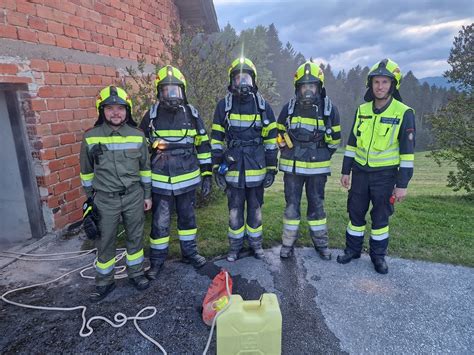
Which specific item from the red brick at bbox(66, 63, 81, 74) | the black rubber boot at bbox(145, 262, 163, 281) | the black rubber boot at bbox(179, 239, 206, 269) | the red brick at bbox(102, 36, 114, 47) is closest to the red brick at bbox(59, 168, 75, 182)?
the red brick at bbox(66, 63, 81, 74)

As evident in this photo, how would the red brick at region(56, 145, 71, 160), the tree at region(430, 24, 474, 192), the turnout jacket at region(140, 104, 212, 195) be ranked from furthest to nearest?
the tree at region(430, 24, 474, 192) < the red brick at region(56, 145, 71, 160) < the turnout jacket at region(140, 104, 212, 195)

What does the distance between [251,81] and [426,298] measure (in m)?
3.11

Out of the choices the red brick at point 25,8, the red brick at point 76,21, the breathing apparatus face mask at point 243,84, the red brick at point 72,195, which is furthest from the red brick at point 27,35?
the breathing apparatus face mask at point 243,84

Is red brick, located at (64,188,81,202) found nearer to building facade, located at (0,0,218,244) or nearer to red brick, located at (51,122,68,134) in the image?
building facade, located at (0,0,218,244)

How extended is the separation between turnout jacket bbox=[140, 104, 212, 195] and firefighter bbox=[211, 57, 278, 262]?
1.42ft

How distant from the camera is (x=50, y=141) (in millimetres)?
4441

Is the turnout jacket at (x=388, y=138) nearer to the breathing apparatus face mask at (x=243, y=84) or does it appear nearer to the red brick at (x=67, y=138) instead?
the breathing apparatus face mask at (x=243, y=84)

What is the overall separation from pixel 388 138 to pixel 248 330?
2576 mm

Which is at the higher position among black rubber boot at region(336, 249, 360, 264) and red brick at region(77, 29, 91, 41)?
red brick at region(77, 29, 91, 41)

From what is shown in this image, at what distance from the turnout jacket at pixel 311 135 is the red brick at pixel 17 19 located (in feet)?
11.7

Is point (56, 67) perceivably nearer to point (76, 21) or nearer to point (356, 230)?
point (76, 21)

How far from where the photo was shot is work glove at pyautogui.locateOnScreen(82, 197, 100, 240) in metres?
3.17

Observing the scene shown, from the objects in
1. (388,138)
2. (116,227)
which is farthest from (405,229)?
(116,227)

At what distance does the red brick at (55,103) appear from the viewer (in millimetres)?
4410
